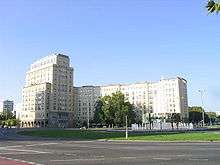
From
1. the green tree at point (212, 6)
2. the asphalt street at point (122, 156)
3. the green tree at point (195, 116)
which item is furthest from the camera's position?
the green tree at point (195, 116)

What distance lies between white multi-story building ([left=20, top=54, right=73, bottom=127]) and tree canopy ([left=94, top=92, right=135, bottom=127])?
143 feet

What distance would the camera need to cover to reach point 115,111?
5310 inches

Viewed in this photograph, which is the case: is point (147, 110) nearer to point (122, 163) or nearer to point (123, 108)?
point (123, 108)

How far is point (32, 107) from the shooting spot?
18962 cm

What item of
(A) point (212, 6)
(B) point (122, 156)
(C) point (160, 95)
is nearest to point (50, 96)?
(C) point (160, 95)

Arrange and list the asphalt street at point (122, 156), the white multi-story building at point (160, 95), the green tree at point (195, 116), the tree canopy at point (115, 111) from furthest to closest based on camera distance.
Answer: the green tree at point (195, 116) → the white multi-story building at point (160, 95) → the tree canopy at point (115, 111) → the asphalt street at point (122, 156)

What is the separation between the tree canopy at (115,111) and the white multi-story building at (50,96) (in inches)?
1721

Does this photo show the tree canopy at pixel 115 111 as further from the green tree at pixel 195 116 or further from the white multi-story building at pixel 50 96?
the green tree at pixel 195 116

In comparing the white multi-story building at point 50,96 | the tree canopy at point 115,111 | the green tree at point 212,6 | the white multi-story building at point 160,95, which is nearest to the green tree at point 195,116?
the white multi-story building at point 160,95

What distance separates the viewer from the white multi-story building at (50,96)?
184000mm

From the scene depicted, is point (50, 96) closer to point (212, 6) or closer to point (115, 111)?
point (115, 111)

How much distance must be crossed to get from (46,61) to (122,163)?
18469 centimetres

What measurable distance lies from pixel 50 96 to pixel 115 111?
60890 mm

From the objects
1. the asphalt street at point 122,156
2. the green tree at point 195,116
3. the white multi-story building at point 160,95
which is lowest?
the asphalt street at point 122,156
